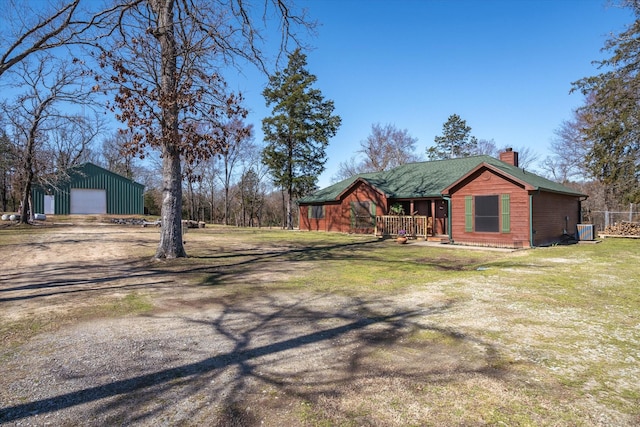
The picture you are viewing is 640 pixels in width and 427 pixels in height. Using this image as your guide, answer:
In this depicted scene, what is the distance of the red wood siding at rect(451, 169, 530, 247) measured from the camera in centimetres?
1479

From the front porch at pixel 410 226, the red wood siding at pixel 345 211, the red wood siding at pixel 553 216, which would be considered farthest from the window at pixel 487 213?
the red wood siding at pixel 345 211

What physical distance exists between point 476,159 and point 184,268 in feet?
62.3

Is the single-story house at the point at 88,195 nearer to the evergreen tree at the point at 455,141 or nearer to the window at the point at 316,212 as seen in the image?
the window at the point at 316,212

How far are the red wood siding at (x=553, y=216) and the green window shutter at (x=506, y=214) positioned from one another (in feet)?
3.08

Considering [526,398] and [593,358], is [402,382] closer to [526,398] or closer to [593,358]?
[526,398]

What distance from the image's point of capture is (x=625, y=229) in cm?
2094

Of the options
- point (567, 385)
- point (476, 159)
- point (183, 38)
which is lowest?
point (567, 385)

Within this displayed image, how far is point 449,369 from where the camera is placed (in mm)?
3232

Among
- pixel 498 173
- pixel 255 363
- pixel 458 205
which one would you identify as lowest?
pixel 255 363

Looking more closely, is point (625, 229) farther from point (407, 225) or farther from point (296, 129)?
point (296, 129)

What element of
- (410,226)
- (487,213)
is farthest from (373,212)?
(487,213)

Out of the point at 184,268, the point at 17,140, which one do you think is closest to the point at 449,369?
the point at 184,268

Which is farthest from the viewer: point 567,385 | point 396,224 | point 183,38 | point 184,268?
point 396,224

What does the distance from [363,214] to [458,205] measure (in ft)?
22.1
